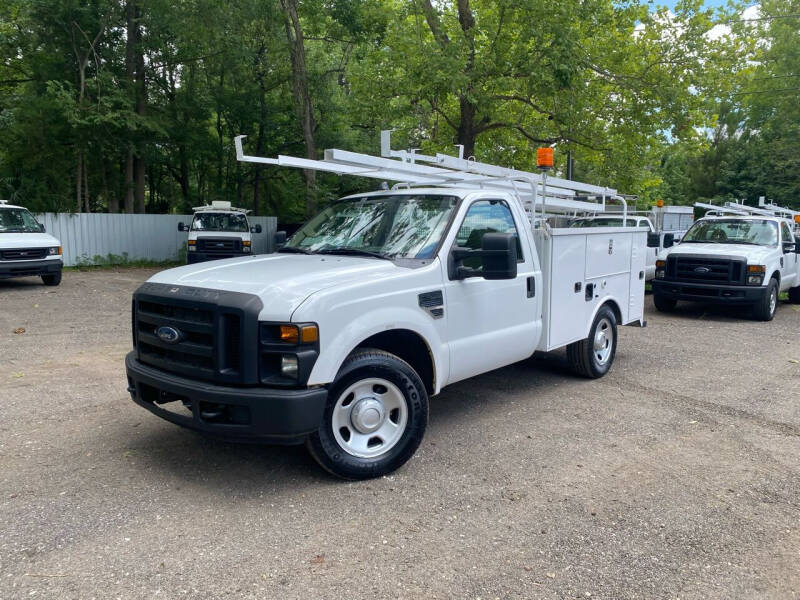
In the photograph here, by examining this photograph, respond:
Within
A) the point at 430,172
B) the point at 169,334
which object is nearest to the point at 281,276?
the point at 169,334

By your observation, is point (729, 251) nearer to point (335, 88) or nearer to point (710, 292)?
point (710, 292)

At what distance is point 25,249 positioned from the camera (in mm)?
13516

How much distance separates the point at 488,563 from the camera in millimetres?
3404

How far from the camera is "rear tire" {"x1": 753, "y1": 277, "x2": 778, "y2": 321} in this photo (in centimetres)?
1162

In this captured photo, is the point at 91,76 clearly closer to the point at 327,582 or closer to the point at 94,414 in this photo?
the point at 94,414

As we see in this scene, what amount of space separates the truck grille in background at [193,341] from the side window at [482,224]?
2017 millimetres

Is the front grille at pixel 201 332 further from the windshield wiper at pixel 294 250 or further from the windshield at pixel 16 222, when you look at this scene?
the windshield at pixel 16 222

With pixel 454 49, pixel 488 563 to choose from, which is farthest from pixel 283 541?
pixel 454 49

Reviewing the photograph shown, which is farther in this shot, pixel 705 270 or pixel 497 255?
pixel 705 270

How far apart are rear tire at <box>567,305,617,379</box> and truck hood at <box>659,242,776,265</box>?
18.2 ft

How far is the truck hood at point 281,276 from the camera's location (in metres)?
3.93

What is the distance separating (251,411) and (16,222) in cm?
1309

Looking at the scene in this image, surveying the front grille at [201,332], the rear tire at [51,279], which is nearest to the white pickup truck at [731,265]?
the front grille at [201,332]

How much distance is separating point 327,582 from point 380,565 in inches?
12.1
